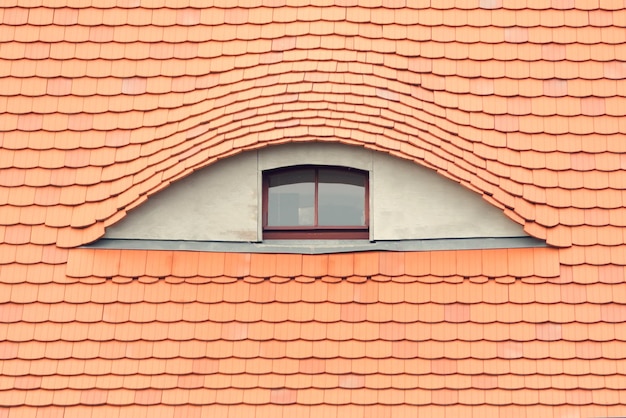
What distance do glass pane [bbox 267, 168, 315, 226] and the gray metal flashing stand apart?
0.22 meters

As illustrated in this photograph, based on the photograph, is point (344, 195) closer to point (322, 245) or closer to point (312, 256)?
point (322, 245)

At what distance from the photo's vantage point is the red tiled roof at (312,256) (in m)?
8.55

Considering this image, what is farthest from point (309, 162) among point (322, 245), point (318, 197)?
point (322, 245)

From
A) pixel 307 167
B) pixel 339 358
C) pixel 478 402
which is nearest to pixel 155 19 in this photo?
pixel 307 167

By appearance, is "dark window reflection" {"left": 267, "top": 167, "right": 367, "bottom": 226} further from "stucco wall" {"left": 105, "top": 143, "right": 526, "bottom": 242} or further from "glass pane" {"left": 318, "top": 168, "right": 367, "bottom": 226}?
"stucco wall" {"left": 105, "top": 143, "right": 526, "bottom": 242}

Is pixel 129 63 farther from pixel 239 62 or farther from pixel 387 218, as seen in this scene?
pixel 387 218

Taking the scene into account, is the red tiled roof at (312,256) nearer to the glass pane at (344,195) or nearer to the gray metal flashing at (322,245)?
the gray metal flashing at (322,245)

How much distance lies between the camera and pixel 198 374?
28.2 ft

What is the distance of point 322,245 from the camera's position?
901 cm

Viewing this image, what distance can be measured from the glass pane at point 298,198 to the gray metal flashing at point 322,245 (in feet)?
0.72

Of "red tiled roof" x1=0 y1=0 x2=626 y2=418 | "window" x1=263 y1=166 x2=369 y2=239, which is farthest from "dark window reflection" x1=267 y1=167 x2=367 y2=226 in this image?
"red tiled roof" x1=0 y1=0 x2=626 y2=418

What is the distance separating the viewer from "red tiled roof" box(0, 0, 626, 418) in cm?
855

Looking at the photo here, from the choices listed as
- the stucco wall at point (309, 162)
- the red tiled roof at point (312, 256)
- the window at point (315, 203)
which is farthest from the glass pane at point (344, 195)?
the red tiled roof at point (312, 256)

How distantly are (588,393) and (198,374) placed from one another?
288cm
